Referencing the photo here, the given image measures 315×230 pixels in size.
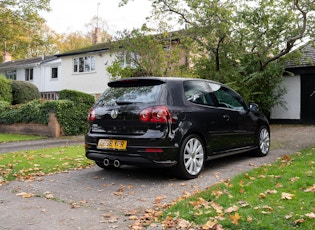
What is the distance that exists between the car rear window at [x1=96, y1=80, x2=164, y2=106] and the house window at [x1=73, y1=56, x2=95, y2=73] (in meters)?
21.3

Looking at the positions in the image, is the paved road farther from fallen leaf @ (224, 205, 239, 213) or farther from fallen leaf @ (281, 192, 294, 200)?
fallen leaf @ (281, 192, 294, 200)

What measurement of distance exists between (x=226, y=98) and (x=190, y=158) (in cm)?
191

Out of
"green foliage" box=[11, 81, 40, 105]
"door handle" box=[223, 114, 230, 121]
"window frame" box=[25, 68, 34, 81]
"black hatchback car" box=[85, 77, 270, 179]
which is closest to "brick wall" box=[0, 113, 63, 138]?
"green foliage" box=[11, 81, 40, 105]

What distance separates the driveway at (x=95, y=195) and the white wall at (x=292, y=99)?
11825mm

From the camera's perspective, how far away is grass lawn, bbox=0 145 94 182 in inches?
269

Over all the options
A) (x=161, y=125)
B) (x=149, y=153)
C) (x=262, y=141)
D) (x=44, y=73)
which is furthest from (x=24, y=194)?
(x=44, y=73)

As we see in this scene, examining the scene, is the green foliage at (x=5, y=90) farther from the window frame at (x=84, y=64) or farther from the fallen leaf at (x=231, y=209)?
the fallen leaf at (x=231, y=209)

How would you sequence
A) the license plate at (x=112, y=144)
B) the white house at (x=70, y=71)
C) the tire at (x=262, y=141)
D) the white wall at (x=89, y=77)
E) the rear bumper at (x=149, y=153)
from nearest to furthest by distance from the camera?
the rear bumper at (x=149, y=153)
the license plate at (x=112, y=144)
the tire at (x=262, y=141)
the white wall at (x=89, y=77)
the white house at (x=70, y=71)

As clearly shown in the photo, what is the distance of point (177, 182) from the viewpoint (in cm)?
582

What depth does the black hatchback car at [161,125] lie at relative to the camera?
5547mm

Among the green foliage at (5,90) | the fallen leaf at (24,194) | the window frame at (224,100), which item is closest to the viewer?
the fallen leaf at (24,194)

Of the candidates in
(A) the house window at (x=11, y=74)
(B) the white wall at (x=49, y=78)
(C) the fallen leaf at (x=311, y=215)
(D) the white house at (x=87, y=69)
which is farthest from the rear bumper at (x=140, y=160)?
(A) the house window at (x=11, y=74)

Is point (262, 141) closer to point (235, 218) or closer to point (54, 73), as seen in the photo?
point (235, 218)

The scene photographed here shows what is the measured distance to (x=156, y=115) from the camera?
552 cm
